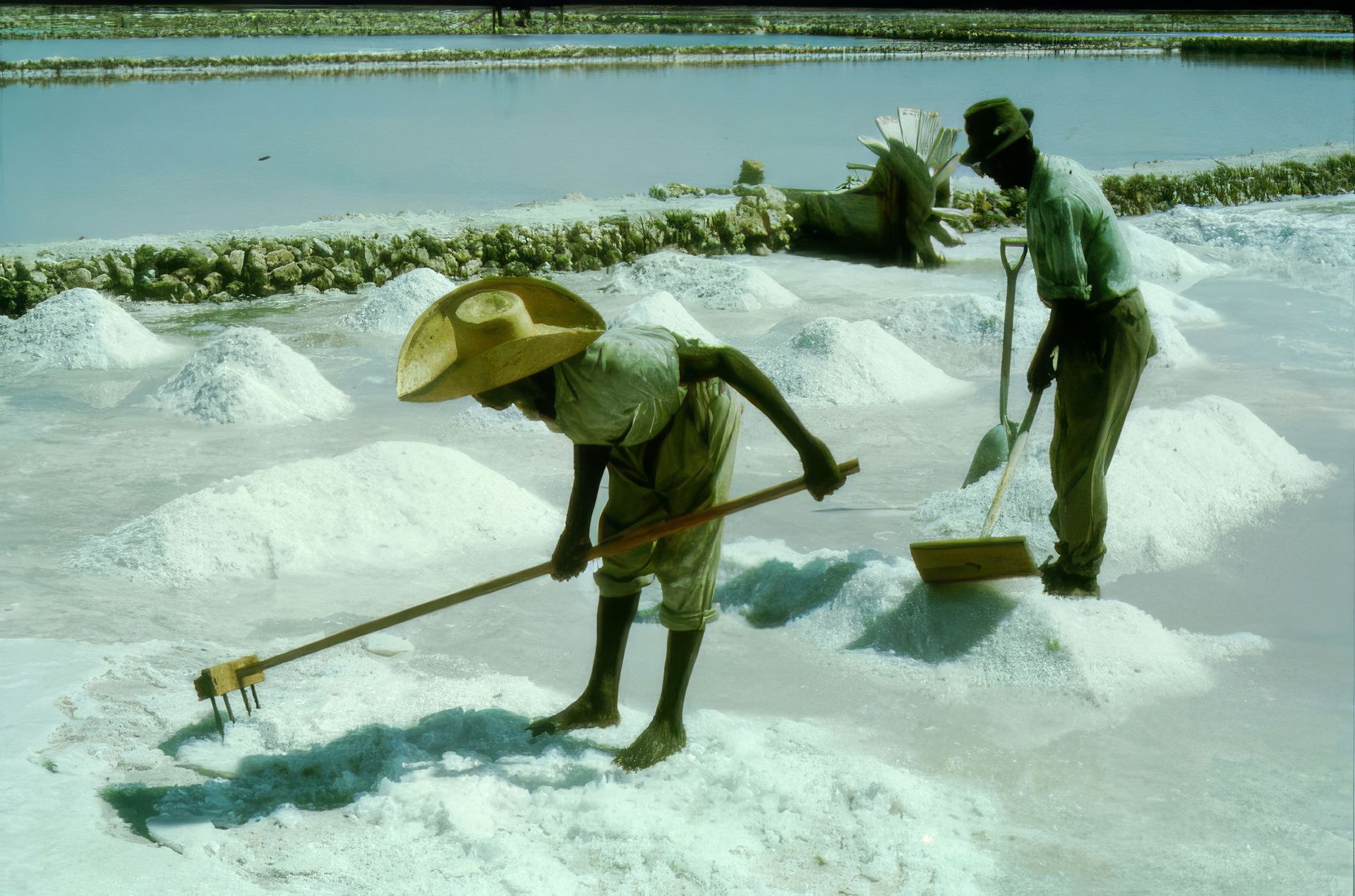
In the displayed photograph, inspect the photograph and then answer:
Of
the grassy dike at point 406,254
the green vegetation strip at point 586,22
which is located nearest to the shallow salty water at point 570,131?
the grassy dike at point 406,254

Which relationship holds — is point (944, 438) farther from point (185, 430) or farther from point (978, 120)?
point (185, 430)

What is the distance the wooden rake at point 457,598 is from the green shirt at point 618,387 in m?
0.14

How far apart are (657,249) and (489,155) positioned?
4.91 meters

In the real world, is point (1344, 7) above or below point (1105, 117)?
above

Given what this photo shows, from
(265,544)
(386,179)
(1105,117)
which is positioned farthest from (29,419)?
(1105,117)

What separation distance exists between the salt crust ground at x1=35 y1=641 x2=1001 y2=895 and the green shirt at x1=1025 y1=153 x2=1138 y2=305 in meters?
0.93

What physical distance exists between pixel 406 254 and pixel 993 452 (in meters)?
4.10

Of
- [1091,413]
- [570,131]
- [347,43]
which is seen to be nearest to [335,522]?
[1091,413]

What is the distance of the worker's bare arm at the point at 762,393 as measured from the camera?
164 centimetres

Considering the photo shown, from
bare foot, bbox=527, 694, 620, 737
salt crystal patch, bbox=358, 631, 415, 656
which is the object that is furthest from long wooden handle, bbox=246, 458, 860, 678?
salt crystal patch, bbox=358, 631, 415, 656

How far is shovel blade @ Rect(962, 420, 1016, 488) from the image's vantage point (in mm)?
2957

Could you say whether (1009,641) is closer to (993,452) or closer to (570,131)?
(993,452)

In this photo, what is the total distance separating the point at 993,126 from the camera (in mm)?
2199

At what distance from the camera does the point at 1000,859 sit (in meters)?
1.65
